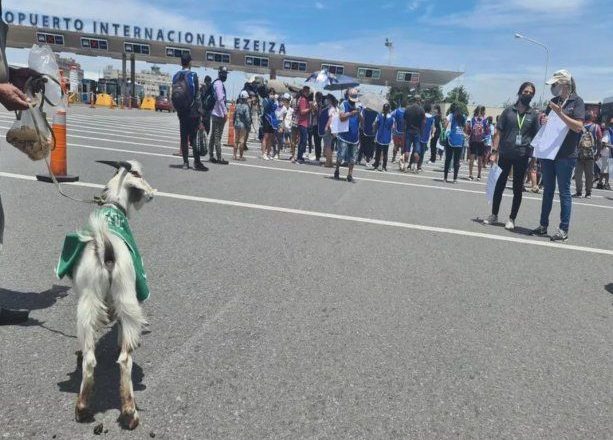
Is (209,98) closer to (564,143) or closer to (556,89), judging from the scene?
(556,89)

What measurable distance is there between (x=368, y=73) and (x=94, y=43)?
1180 inches

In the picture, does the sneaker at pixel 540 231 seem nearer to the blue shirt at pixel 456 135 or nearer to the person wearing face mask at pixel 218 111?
the blue shirt at pixel 456 135

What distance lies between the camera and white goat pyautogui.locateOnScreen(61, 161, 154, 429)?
7.80 ft

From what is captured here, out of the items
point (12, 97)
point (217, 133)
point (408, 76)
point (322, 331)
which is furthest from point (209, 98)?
point (408, 76)

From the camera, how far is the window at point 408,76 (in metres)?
56.9

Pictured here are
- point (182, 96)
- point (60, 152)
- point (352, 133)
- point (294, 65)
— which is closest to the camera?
point (60, 152)

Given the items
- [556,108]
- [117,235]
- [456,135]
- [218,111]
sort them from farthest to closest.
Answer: [456,135] < [218,111] < [556,108] < [117,235]

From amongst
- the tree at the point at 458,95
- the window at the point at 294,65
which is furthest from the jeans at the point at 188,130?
the tree at the point at 458,95

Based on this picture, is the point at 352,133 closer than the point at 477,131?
Yes

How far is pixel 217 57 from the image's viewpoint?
5600cm

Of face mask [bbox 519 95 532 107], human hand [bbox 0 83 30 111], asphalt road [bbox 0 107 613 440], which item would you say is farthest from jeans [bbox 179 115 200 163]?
human hand [bbox 0 83 30 111]

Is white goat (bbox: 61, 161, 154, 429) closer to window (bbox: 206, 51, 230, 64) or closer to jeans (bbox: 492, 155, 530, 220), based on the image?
jeans (bbox: 492, 155, 530, 220)

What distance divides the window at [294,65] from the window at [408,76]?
Answer: 10.7 meters

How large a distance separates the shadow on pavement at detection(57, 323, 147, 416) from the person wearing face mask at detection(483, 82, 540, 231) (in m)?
6.09
